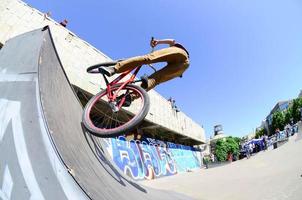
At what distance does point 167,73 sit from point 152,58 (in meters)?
0.43

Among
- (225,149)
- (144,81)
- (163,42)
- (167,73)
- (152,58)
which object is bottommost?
(225,149)

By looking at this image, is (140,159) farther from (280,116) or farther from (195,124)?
(280,116)

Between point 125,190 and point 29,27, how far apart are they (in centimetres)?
864

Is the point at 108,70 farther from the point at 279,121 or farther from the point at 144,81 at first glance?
the point at 279,121

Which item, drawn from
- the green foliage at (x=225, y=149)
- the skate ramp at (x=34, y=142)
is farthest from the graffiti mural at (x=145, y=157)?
the green foliage at (x=225, y=149)

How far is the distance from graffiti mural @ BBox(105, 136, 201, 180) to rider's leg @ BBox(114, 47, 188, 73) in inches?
334

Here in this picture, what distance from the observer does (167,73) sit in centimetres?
477

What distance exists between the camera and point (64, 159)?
225cm

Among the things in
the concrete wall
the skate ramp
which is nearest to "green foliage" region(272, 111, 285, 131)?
the concrete wall

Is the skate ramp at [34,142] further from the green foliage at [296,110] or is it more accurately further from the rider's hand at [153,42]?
the green foliage at [296,110]

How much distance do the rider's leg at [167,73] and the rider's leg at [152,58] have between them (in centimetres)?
17

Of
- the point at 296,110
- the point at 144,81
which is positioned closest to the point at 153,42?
the point at 144,81

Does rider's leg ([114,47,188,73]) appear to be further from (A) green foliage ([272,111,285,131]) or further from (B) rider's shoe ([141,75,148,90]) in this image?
(A) green foliage ([272,111,285,131])

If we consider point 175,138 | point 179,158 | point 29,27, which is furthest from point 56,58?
point 175,138
